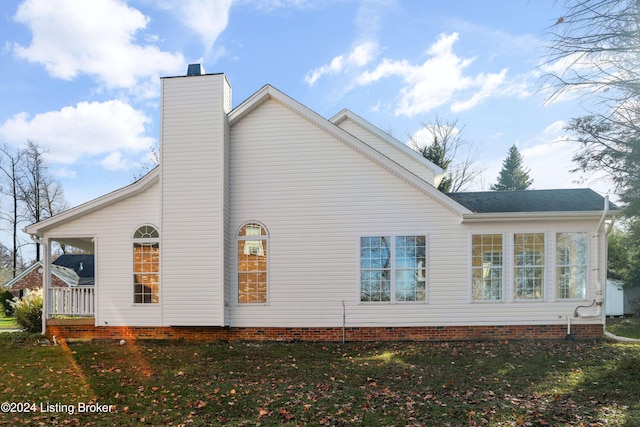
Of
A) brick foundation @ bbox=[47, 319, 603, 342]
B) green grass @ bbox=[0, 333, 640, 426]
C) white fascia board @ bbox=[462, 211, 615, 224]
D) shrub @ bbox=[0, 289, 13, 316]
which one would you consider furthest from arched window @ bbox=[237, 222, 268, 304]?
shrub @ bbox=[0, 289, 13, 316]

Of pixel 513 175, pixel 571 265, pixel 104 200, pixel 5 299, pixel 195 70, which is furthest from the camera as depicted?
pixel 513 175

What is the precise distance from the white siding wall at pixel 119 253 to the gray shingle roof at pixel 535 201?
9170mm

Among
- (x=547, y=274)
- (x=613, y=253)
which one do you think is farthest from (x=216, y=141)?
(x=613, y=253)

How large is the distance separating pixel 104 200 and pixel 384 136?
937 centimetres

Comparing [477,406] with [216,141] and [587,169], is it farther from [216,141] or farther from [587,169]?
[216,141]

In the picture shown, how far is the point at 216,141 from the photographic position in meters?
10.7

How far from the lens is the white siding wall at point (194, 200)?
10.6 metres

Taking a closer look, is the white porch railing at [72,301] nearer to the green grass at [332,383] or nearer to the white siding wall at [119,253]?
the white siding wall at [119,253]

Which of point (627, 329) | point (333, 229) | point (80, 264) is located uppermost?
point (333, 229)

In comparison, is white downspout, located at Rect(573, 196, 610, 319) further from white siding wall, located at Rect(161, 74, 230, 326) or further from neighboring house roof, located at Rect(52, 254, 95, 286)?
neighboring house roof, located at Rect(52, 254, 95, 286)

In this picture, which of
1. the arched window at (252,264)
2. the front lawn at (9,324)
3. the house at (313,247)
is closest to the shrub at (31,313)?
the house at (313,247)

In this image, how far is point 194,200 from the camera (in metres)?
10.7

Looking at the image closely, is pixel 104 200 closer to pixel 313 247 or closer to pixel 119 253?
pixel 119 253

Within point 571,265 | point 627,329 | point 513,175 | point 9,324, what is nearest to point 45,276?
point 9,324
